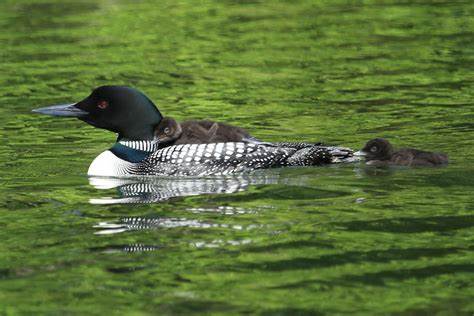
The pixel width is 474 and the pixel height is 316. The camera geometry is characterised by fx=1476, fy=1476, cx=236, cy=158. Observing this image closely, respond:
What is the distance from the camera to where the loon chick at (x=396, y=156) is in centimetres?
1116

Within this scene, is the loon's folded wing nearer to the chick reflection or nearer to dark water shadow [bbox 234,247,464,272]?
the chick reflection

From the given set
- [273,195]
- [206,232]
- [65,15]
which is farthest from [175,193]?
[65,15]

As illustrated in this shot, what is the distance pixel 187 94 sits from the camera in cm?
1594

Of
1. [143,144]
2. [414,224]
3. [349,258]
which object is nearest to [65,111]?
[143,144]

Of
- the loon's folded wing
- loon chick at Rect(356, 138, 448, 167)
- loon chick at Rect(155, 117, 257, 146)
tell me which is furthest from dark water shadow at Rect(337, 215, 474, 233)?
loon chick at Rect(155, 117, 257, 146)

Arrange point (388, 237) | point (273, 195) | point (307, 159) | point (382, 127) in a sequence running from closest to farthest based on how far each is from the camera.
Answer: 1. point (388, 237)
2. point (273, 195)
3. point (307, 159)
4. point (382, 127)

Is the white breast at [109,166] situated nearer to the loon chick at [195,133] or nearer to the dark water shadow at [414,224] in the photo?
the loon chick at [195,133]

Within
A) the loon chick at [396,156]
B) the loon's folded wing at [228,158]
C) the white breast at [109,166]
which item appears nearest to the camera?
the loon chick at [396,156]

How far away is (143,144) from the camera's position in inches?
458

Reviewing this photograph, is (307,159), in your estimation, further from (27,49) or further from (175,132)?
(27,49)

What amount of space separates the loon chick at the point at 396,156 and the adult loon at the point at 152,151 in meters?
0.17

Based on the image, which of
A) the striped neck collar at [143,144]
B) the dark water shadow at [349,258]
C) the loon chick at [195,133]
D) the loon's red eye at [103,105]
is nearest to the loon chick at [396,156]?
the loon chick at [195,133]

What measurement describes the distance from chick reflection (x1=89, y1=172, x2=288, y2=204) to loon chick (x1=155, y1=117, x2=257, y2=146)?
47 centimetres

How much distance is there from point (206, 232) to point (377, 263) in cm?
136
